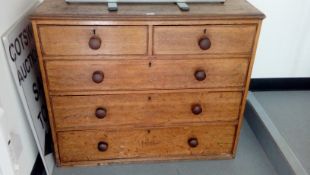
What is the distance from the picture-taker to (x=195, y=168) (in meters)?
1.53

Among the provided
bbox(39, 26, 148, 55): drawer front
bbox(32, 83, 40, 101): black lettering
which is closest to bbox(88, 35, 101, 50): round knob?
bbox(39, 26, 148, 55): drawer front

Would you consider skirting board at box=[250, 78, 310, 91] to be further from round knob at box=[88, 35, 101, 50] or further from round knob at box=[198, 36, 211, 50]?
round knob at box=[88, 35, 101, 50]

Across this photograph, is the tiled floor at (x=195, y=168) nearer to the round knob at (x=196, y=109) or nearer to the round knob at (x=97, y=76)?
Answer: the round knob at (x=196, y=109)

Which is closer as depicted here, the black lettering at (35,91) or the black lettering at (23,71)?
the black lettering at (23,71)

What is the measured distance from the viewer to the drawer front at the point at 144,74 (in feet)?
4.16

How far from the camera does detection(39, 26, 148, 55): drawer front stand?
1186 millimetres

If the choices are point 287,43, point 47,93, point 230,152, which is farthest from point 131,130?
point 287,43

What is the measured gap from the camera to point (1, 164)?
0.97m

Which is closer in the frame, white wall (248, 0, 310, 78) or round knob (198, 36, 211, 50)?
round knob (198, 36, 211, 50)

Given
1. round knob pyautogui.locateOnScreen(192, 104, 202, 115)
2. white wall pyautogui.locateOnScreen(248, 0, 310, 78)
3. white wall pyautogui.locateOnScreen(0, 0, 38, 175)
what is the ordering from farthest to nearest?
white wall pyautogui.locateOnScreen(248, 0, 310, 78), round knob pyautogui.locateOnScreen(192, 104, 202, 115), white wall pyautogui.locateOnScreen(0, 0, 38, 175)

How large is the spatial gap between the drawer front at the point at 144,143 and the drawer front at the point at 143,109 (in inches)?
2.0

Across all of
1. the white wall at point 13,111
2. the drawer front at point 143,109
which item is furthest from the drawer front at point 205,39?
the white wall at point 13,111

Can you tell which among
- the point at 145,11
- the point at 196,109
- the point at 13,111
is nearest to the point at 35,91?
the point at 13,111

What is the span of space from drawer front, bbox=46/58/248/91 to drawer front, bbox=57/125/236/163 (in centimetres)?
24
